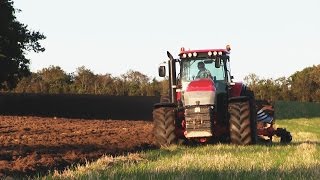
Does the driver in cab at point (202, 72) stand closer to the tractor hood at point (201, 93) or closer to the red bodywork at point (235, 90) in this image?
the tractor hood at point (201, 93)

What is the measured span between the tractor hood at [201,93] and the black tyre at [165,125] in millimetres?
543

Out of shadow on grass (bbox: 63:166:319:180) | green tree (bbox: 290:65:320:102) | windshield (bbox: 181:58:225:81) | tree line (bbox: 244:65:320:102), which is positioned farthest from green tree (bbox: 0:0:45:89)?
green tree (bbox: 290:65:320:102)

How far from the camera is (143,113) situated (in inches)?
1647

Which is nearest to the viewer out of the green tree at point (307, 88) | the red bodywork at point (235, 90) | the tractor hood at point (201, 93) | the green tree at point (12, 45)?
the tractor hood at point (201, 93)

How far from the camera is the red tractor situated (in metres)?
12.4

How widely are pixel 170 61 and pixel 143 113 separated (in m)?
28.6

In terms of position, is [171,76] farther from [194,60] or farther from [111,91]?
[111,91]

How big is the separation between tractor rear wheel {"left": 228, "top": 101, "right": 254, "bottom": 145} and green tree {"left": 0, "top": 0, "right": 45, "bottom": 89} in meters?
22.3

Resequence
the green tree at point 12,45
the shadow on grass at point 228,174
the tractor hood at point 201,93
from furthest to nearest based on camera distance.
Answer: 1. the green tree at point 12,45
2. the tractor hood at point 201,93
3. the shadow on grass at point 228,174

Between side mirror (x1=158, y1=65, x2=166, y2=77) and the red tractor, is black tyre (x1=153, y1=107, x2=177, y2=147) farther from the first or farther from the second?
side mirror (x1=158, y1=65, x2=166, y2=77)

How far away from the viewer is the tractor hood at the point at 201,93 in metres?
12.5

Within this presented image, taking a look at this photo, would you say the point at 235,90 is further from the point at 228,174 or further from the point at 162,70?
the point at 228,174

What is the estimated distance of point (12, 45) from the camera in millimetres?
33531

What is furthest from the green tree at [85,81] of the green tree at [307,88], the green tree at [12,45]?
the green tree at [12,45]
